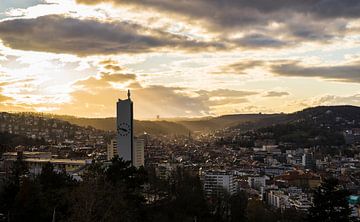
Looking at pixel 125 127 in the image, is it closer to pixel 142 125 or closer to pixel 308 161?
pixel 308 161

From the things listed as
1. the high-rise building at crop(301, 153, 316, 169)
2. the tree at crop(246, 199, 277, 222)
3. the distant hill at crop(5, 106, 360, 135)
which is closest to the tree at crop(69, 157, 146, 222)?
the tree at crop(246, 199, 277, 222)

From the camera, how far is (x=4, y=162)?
4300cm

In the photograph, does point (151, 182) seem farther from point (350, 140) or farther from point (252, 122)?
point (252, 122)

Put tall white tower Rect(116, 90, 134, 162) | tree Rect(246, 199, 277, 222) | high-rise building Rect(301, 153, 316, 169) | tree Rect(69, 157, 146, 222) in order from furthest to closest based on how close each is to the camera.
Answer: high-rise building Rect(301, 153, 316, 169)
tall white tower Rect(116, 90, 134, 162)
tree Rect(246, 199, 277, 222)
tree Rect(69, 157, 146, 222)

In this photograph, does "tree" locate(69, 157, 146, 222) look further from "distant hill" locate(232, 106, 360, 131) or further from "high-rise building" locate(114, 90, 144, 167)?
"distant hill" locate(232, 106, 360, 131)


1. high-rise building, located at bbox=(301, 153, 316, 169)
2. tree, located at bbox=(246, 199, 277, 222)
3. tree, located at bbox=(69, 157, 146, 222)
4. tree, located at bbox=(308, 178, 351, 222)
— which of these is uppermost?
tree, located at bbox=(69, 157, 146, 222)

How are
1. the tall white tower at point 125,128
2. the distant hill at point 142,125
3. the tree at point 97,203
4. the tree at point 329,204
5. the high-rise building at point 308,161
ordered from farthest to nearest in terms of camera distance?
the distant hill at point 142,125 → the high-rise building at point 308,161 → the tall white tower at point 125,128 → the tree at point 329,204 → the tree at point 97,203

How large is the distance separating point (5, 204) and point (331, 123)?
12033cm

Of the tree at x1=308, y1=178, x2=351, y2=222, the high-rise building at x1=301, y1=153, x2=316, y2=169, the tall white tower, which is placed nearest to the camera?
the tree at x1=308, y1=178, x2=351, y2=222

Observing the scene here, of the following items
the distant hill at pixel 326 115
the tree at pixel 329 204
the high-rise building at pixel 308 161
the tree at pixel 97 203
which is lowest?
the high-rise building at pixel 308 161

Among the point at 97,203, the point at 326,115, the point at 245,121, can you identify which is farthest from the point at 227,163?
the point at 245,121

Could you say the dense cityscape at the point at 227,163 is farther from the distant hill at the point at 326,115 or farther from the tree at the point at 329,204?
the distant hill at the point at 326,115

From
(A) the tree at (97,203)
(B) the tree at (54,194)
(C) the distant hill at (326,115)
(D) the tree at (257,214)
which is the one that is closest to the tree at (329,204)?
(A) the tree at (97,203)

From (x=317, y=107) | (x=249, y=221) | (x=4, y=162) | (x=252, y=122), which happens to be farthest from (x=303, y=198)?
(x=252, y=122)
